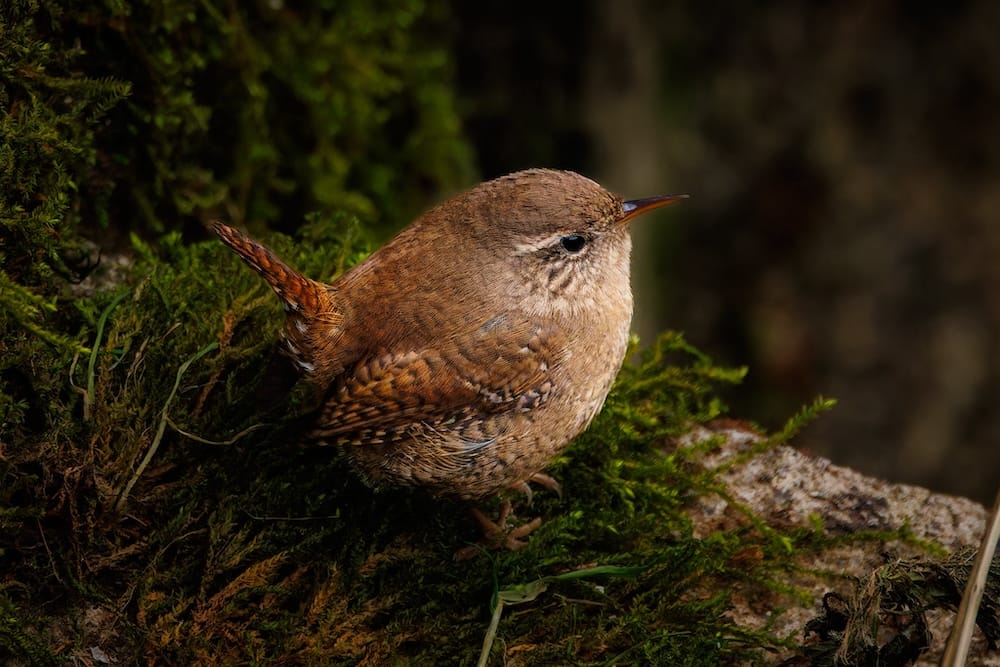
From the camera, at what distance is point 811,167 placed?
5824 millimetres

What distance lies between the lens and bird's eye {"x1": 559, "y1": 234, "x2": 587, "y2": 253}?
270 cm

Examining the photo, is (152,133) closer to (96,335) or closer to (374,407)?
(96,335)

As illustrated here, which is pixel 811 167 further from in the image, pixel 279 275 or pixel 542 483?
pixel 279 275

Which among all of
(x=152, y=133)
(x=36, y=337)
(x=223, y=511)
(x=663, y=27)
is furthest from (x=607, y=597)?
(x=663, y=27)

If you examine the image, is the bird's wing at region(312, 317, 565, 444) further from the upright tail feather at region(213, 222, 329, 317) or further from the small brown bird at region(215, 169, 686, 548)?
the upright tail feather at region(213, 222, 329, 317)

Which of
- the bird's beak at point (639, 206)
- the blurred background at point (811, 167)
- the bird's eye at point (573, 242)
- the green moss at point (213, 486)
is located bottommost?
the green moss at point (213, 486)

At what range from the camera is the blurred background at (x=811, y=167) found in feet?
18.7

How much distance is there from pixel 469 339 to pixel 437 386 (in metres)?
0.15

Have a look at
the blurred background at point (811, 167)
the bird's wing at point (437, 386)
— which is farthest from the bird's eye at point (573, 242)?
the blurred background at point (811, 167)

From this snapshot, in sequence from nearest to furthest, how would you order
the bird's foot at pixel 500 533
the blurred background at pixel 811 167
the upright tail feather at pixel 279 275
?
the upright tail feather at pixel 279 275 < the bird's foot at pixel 500 533 < the blurred background at pixel 811 167

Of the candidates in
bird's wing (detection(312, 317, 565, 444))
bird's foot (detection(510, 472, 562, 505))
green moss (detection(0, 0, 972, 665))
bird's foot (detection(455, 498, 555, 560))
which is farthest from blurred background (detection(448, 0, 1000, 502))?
bird's wing (detection(312, 317, 565, 444))

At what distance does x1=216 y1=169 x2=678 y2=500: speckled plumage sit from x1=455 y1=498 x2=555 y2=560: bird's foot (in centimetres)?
13

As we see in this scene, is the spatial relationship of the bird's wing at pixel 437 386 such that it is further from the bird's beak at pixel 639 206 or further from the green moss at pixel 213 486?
the bird's beak at pixel 639 206

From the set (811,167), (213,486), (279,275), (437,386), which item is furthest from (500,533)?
(811,167)
